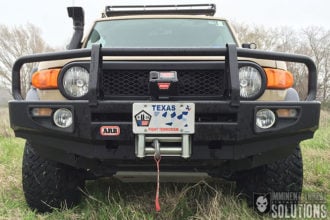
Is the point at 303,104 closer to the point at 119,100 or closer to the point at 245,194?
the point at 245,194

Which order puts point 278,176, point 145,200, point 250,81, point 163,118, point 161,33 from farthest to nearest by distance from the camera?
point 161,33 < point 145,200 < point 278,176 < point 250,81 < point 163,118

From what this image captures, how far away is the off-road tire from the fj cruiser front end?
253mm

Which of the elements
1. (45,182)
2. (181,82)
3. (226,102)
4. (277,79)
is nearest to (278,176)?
(277,79)

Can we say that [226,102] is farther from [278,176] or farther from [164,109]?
[278,176]

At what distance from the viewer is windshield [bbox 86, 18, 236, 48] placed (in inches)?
136

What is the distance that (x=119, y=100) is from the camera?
2256 millimetres

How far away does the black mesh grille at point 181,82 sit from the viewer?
7.71 ft

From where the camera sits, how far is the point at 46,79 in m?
2.40

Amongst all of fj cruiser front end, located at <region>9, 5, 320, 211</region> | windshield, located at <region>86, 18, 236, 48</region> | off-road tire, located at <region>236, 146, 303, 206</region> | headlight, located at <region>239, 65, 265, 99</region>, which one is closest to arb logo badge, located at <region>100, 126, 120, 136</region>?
fj cruiser front end, located at <region>9, 5, 320, 211</region>

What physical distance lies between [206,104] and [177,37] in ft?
5.03

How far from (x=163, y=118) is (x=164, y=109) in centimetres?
5

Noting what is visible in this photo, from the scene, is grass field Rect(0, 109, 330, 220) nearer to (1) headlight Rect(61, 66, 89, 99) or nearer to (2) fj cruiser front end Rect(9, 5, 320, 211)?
(2) fj cruiser front end Rect(9, 5, 320, 211)

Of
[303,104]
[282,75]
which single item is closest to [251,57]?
[282,75]

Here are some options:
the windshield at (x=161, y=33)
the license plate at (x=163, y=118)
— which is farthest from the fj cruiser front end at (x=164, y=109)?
the windshield at (x=161, y=33)
